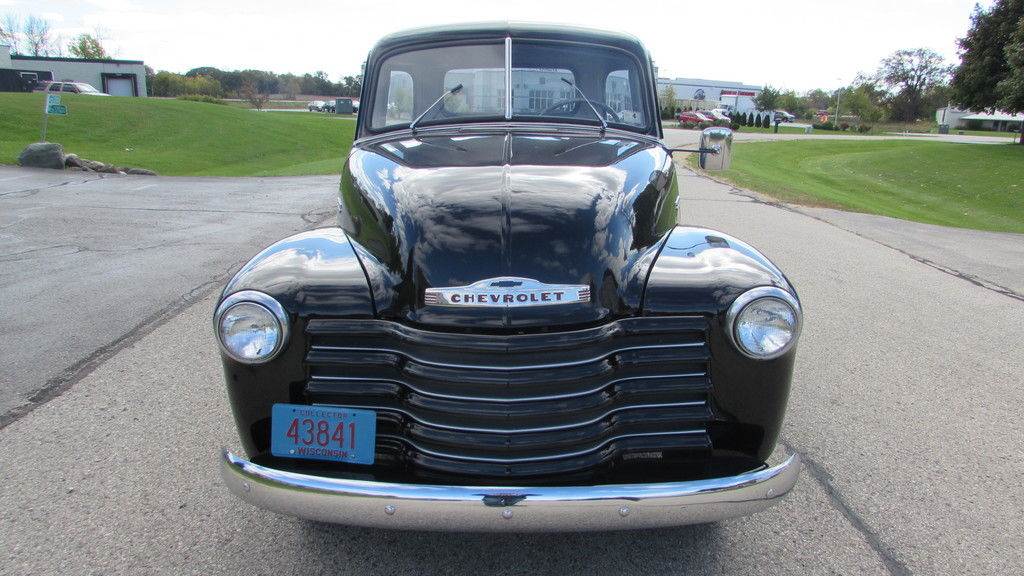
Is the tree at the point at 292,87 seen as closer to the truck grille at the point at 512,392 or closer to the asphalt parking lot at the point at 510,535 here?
the asphalt parking lot at the point at 510,535

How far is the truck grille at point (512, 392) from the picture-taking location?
2254 millimetres

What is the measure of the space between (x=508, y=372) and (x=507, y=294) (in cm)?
25

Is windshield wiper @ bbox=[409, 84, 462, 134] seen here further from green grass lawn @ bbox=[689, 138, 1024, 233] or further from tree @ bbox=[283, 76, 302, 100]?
tree @ bbox=[283, 76, 302, 100]

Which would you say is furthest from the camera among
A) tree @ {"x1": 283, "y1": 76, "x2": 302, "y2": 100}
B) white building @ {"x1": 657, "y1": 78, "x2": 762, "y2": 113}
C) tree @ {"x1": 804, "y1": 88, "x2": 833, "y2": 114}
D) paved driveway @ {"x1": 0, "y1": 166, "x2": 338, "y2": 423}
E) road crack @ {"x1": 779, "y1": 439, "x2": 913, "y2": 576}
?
tree @ {"x1": 804, "y1": 88, "x2": 833, "y2": 114}

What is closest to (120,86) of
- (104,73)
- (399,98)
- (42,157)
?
(104,73)

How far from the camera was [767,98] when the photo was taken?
2763 inches

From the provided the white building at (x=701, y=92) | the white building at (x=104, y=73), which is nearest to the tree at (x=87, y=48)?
the white building at (x=104, y=73)

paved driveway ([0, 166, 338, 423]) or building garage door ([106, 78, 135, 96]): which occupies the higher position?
building garage door ([106, 78, 135, 96])

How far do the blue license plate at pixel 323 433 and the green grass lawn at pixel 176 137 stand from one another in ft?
53.6

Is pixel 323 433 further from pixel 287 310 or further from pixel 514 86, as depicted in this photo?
pixel 514 86

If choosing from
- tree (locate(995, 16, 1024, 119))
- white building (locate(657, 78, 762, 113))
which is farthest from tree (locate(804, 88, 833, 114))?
tree (locate(995, 16, 1024, 119))

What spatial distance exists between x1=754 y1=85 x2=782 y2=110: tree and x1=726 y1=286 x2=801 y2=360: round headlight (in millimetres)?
74072

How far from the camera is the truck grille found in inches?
88.7

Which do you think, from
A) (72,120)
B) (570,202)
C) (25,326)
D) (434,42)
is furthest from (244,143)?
(570,202)
